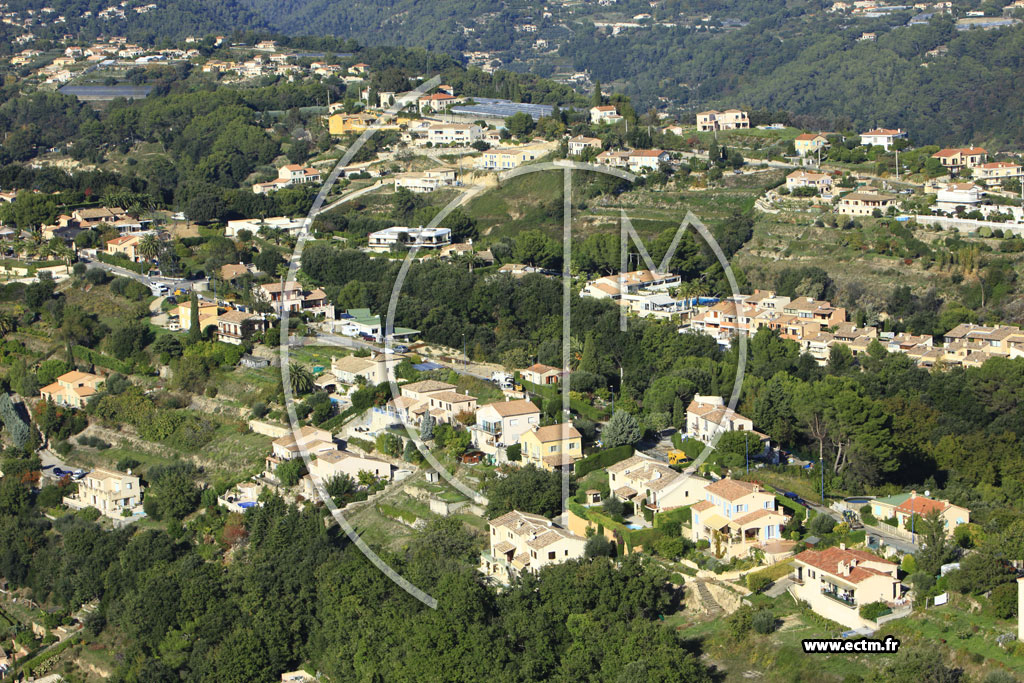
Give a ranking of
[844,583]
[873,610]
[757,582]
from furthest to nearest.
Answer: [757,582], [844,583], [873,610]

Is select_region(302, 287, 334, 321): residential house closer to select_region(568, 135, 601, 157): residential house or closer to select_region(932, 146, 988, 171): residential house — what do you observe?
select_region(568, 135, 601, 157): residential house

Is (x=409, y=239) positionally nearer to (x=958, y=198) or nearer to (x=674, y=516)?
(x=958, y=198)

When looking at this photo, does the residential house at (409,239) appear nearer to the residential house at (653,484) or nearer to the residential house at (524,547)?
the residential house at (653,484)

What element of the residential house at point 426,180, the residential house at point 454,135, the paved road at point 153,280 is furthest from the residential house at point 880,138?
the paved road at point 153,280

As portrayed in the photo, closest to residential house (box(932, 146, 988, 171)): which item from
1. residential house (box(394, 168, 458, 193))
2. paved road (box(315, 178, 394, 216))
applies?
residential house (box(394, 168, 458, 193))

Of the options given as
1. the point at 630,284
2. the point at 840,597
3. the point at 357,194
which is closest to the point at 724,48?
the point at 357,194

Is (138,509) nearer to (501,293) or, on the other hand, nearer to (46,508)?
(46,508)
